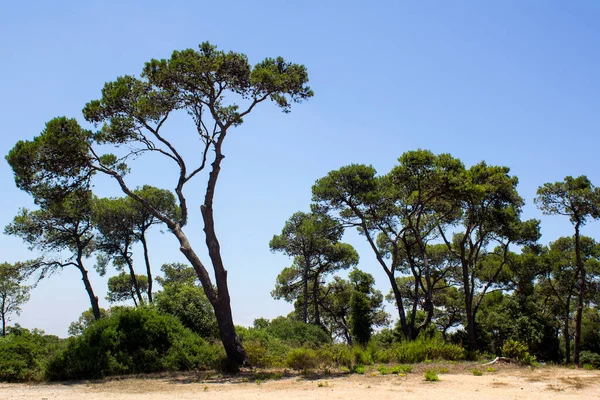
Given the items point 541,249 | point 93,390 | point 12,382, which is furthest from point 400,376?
point 541,249

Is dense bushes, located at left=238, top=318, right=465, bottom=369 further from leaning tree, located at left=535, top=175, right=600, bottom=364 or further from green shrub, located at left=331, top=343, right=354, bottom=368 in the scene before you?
leaning tree, located at left=535, top=175, right=600, bottom=364

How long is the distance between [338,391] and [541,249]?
2485 centimetres

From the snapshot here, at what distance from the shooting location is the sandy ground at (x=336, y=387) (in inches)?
327

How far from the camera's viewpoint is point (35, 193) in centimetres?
1582

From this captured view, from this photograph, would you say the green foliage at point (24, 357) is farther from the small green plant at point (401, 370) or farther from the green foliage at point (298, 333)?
the small green plant at point (401, 370)

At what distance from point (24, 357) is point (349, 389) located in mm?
9705

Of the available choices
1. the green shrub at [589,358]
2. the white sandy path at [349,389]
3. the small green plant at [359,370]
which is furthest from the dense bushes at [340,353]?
the green shrub at [589,358]

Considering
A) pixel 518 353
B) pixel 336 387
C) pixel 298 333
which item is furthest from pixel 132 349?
pixel 518 353

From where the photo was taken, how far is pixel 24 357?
13.0m

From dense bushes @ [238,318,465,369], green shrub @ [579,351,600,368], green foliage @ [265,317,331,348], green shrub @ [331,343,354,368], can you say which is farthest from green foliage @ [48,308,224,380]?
green shrub @ [579,351,600,368]

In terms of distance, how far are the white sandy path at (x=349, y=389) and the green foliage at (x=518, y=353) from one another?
7.57ft

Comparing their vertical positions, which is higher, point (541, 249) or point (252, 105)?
point (252, 105)

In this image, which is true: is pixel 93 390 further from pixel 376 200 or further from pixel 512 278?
pixel 512 278

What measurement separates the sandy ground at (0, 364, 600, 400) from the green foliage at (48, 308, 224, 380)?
1.18 meters
